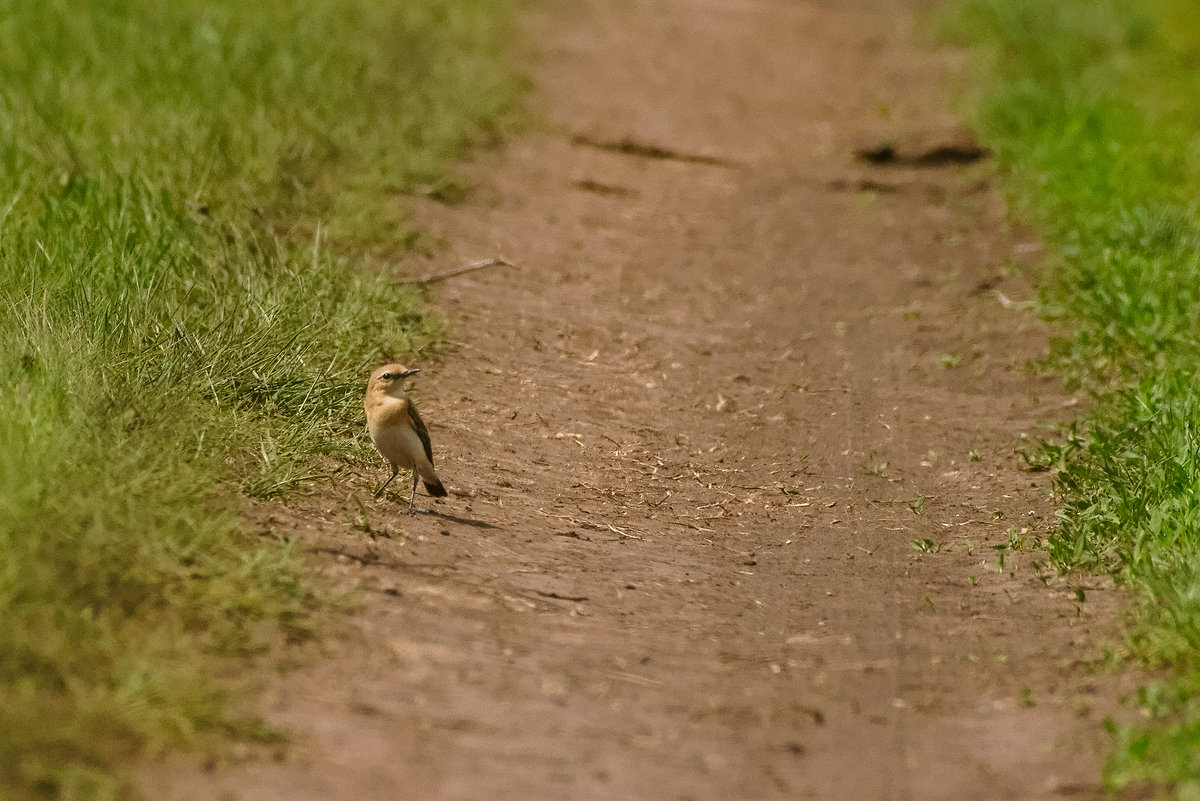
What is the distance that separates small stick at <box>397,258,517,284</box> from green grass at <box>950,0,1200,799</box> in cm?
302

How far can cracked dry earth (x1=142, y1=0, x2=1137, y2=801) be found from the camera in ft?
11.9

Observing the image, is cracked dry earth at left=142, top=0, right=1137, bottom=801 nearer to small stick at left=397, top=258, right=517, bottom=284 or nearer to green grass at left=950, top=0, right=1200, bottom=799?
small stick at left=397, top=258, right=517, bottom=284

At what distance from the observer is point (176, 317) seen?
5297mm

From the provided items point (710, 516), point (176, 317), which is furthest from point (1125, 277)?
point (176, 317)

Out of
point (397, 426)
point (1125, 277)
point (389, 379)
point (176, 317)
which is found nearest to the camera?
point (397, 426)

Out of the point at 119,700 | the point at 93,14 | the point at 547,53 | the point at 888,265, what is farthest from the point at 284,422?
the point at 547,53

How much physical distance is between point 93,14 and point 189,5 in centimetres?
88

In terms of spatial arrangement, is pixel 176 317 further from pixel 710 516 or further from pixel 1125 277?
pixel 1125 277

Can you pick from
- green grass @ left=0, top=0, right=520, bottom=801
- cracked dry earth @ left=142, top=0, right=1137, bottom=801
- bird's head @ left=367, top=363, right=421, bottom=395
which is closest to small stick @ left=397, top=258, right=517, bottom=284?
cracked dry earth @ left=142, top=0, right=1137, bottom=801

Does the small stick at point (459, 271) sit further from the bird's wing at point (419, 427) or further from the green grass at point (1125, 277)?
the green grass at point (1125, 277)

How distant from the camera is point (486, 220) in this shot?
8406 mm

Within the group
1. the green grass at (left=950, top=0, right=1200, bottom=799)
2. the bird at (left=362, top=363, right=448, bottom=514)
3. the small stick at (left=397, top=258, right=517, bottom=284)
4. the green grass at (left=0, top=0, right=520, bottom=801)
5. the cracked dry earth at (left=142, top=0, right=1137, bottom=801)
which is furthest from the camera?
the small stick at (left=397, top=258, right=517, bottom=284)

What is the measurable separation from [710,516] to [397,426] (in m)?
1.40

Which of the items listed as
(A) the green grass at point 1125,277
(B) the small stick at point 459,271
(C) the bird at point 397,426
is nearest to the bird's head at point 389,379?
(C) the bird at point 397,426
